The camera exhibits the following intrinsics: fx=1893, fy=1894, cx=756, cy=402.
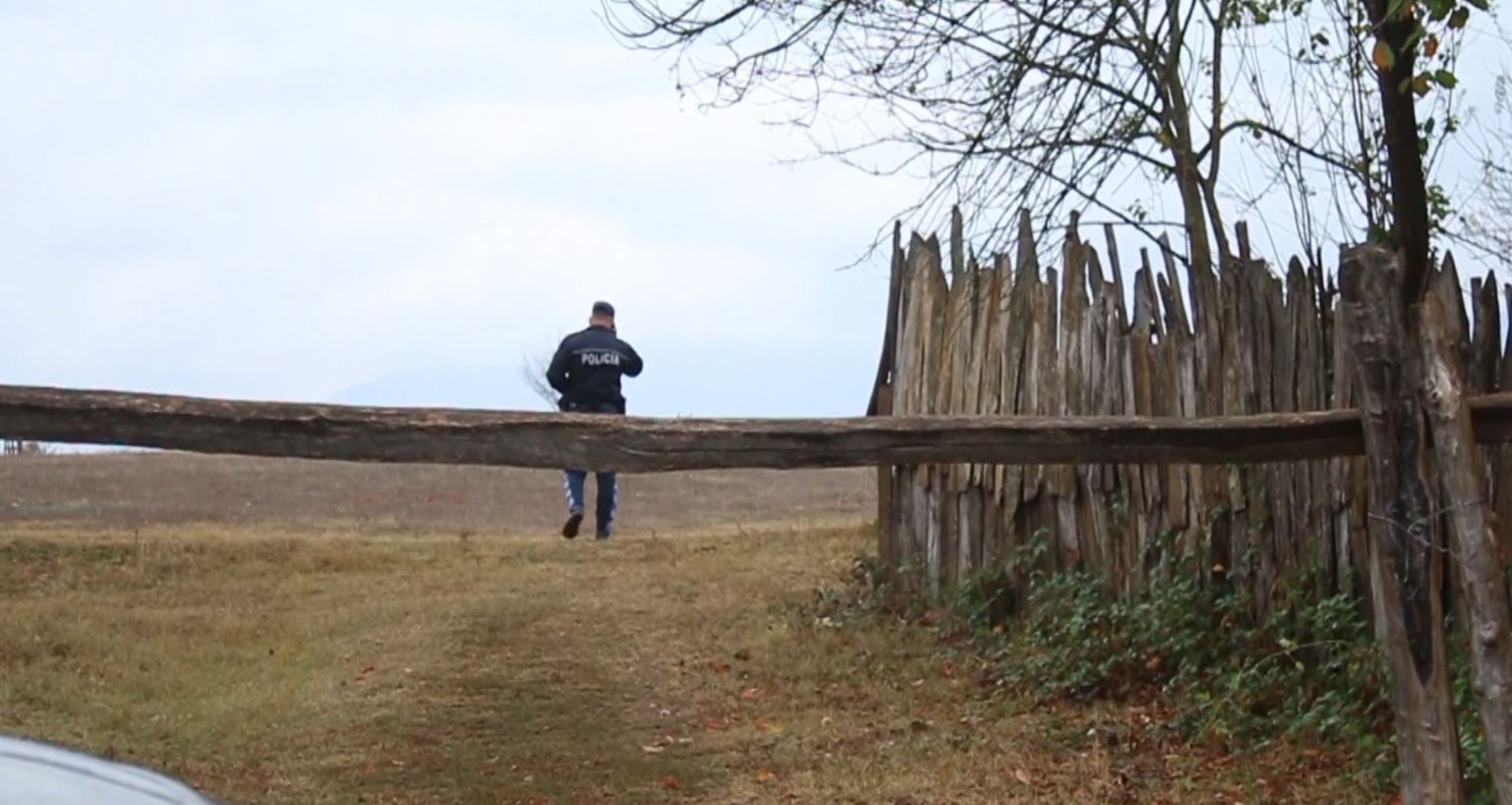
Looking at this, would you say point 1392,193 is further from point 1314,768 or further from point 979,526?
point 979,526

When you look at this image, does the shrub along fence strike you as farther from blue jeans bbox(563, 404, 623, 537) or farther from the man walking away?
blue jeans bbox(563, 404, 623, 537)

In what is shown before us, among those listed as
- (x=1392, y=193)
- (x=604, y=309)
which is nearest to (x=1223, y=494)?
(x=1392, y=193)

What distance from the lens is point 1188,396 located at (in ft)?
25.9

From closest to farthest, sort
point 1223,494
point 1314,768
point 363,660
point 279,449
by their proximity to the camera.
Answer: point 279,449 → point 1314,768 → point 1223,494 → point 363,660

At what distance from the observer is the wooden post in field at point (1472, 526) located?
5.41m

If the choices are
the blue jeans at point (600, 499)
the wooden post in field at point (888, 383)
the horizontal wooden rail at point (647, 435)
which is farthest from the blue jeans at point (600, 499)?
the horizontal wooden rail at point (647, 435)

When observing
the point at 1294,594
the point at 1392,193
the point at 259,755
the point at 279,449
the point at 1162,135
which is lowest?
the point at 259,755

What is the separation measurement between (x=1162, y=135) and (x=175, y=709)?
5.51 metres

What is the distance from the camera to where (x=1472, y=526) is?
5.51m

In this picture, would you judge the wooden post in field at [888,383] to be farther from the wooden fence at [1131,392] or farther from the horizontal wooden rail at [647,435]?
the horizontal wooden rail at [647,435]

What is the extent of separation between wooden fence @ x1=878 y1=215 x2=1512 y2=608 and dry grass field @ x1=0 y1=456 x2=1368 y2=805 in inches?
29.8

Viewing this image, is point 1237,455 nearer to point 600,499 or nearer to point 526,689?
point 526,689

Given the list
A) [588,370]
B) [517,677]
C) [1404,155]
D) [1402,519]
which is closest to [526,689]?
[517,677]

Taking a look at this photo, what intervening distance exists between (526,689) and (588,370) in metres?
4.91
